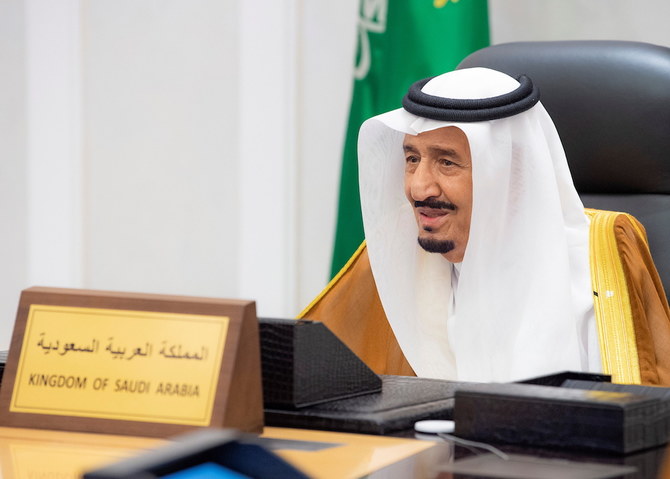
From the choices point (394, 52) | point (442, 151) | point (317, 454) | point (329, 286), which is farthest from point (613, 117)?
point (317, 454)

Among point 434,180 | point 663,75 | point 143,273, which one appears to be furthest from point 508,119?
point 143,273

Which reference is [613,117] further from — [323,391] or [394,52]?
[323,391]

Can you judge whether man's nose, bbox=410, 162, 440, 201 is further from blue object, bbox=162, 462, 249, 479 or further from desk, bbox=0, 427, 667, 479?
blue object, bbox=162, 462, 249, 479

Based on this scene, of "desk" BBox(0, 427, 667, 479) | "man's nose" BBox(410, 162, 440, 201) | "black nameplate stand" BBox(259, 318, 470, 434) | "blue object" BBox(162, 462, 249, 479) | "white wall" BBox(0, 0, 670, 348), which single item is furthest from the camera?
"white wall" BBox(0, 0, 670, 348)

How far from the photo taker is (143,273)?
433 centimetres

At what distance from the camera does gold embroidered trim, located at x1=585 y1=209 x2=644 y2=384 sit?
2342mm

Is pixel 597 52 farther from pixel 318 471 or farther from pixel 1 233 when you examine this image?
pixel 1 233

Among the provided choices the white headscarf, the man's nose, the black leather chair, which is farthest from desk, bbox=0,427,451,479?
the black leather chair

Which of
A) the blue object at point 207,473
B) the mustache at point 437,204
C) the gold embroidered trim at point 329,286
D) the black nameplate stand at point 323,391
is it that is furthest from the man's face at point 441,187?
the blue object at point 207,473

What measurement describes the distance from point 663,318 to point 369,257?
26.3 inches

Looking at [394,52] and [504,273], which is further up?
[394,52]

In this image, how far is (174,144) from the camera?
13.9 feet

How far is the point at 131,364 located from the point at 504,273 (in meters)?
1.41

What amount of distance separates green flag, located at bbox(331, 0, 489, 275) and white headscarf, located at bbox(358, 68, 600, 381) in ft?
2.90
